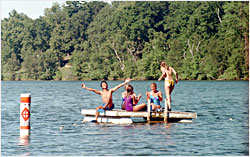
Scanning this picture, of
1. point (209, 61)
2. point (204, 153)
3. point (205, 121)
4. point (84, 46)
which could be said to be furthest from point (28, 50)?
point (204, 153)

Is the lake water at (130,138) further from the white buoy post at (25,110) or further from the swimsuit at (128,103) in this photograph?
the swimsuit at (128,103)

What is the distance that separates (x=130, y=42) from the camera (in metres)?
112

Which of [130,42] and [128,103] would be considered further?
[130,42]

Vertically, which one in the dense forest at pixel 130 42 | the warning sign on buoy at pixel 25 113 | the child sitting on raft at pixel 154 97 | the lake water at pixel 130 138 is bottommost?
the lake water at pixel 130 138

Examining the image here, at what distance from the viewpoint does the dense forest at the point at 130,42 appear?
97000mm

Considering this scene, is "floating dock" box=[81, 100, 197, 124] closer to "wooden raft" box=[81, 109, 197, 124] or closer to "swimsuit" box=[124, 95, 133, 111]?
"wooden raft" box=[81, 109, 197, 124]

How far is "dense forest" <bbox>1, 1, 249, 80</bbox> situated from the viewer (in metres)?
97.0

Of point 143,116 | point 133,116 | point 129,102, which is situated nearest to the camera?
point 133,116

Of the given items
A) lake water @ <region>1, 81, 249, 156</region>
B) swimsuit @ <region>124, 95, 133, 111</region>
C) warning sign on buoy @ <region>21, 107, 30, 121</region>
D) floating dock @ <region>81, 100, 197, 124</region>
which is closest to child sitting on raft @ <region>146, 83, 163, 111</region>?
floating dock @ <region>81, 100, 197, 124</region>

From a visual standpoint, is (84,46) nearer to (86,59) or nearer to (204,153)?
(86,59)

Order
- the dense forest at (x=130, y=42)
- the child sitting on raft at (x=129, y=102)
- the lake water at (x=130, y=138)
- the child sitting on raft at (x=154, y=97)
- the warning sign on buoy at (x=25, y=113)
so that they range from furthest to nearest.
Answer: the dense forest at (x=130, y=42) < the child sitting on raft at (x=154, y=97) < the child sitting on raft at (x=129, y=102) < the warning sign on buoy at (x=25, y=113) < the lake water at (x=130, y=138)

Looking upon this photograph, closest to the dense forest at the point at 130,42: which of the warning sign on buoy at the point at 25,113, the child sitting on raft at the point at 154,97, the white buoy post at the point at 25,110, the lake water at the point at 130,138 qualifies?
the child sitting on raft at the point at 154,97

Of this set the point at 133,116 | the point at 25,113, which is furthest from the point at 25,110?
the point at 133,116

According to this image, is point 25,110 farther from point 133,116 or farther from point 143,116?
point 143,116
